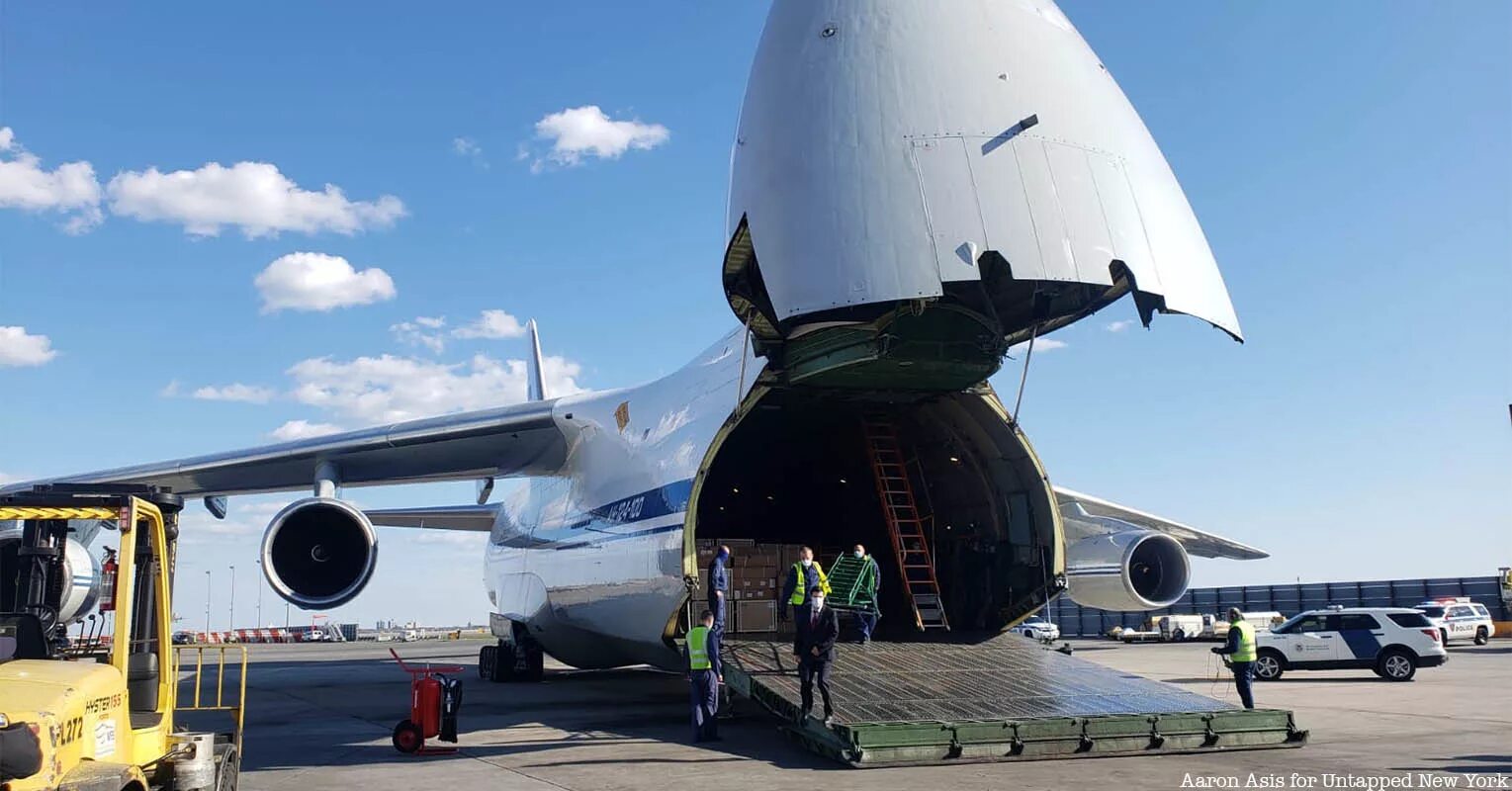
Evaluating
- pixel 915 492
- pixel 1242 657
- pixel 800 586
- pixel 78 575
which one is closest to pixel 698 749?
pixel 800 586

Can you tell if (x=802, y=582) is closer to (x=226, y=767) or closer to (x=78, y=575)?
(x=226, y=767)

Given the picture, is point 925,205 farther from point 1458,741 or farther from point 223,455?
point 223,455

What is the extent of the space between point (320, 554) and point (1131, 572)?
8571 millimetres

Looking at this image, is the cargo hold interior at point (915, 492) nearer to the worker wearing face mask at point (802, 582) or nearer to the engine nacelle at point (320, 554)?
the worker wearing face mask at point (802, 582)

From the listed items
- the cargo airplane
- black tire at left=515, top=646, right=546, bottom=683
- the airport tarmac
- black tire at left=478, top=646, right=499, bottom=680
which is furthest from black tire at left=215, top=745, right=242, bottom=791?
black tire at left=478, top=646, right=499, bottom=680

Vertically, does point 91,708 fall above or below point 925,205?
below

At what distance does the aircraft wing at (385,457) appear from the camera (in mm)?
13945

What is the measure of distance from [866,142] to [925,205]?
25.4 inches

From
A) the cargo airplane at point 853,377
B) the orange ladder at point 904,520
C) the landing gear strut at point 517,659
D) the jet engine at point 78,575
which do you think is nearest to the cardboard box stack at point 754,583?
the cargo airplane at point 853,377

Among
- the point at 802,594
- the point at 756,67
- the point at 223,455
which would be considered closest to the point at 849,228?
the point at 756,67

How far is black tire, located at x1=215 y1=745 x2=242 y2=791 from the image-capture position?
620cm

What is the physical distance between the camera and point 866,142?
7.91 metres

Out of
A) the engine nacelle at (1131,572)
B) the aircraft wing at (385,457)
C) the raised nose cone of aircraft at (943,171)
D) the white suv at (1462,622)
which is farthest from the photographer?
the white suv at (1462,622)

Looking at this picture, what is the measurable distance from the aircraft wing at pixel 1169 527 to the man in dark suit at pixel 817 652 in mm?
7749
